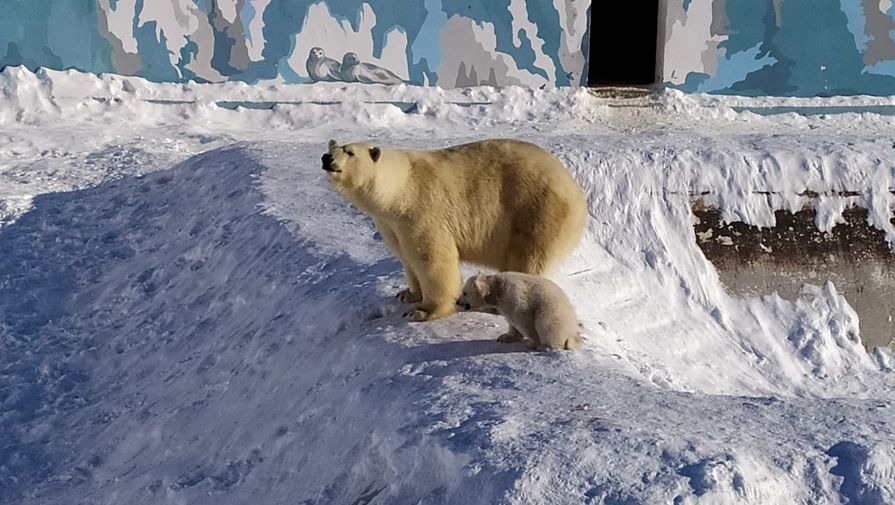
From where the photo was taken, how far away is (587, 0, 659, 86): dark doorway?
13234 mm

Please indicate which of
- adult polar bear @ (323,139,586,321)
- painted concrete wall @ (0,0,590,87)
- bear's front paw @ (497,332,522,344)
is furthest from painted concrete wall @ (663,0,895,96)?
bear's front paw @ (497,332,522,344)

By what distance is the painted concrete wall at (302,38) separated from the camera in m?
10.1

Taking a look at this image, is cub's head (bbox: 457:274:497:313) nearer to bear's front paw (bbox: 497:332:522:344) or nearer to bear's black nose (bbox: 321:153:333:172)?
bear's front paw (bbox: 497:332:522:344)

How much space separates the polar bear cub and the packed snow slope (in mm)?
124

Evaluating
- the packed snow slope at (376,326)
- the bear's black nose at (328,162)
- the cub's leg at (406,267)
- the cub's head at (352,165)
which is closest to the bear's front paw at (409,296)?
the cub's leg at (406,267)

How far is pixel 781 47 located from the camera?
10852 mm

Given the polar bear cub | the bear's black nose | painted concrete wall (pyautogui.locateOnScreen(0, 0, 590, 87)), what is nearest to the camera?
the bear's black nose

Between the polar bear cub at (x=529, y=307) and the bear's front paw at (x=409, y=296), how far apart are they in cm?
35

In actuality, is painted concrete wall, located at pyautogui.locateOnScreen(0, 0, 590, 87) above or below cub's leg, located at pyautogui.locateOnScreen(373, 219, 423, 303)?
above

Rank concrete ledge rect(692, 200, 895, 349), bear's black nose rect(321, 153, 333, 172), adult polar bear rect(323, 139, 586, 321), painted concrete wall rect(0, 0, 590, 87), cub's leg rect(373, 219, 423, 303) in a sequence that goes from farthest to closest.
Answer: painted concrete wall rect(0, 0, 590, 87) → concrete ledge rect(692, 200, 895, 349) → cub's leg rect(373, 219, 423, 303) → adult polar bear rect(323, 139, 586, 321) → bear's black nose rect(321, 153, 333, 172)

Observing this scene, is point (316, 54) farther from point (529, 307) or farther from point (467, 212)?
point (529, 307)

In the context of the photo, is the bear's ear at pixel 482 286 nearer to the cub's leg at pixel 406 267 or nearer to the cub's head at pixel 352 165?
the cub's leg at pixel 406 267

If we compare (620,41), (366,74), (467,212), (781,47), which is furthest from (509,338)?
(620,41)

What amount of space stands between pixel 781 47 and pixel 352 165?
7.41m
